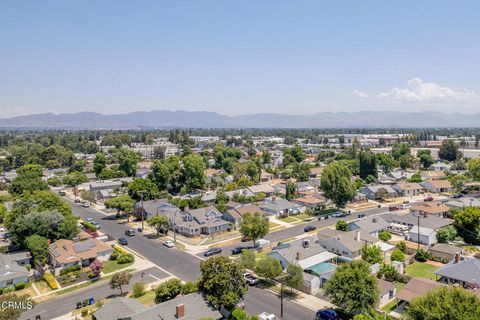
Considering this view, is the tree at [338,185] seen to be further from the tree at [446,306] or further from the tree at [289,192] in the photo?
the tree at [446,306]

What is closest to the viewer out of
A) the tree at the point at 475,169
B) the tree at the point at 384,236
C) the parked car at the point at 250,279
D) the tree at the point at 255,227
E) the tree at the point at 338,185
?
the parked car at the point at 250,279

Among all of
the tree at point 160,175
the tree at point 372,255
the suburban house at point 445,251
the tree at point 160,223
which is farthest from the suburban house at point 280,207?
the suburban house at point 445,251

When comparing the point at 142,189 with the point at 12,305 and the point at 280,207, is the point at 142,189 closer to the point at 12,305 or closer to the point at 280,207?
the point at 280,207

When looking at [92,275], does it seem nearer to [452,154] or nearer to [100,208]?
[100,208]

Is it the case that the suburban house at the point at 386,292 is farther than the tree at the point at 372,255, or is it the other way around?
the tree at the point at 372,255

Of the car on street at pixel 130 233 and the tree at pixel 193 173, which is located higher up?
the tree at pixel 193 173

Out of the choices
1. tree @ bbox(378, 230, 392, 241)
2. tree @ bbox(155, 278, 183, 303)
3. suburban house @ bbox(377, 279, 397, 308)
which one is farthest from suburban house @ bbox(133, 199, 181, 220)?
suburban house @ bbox(377, 279, 397, 308)
